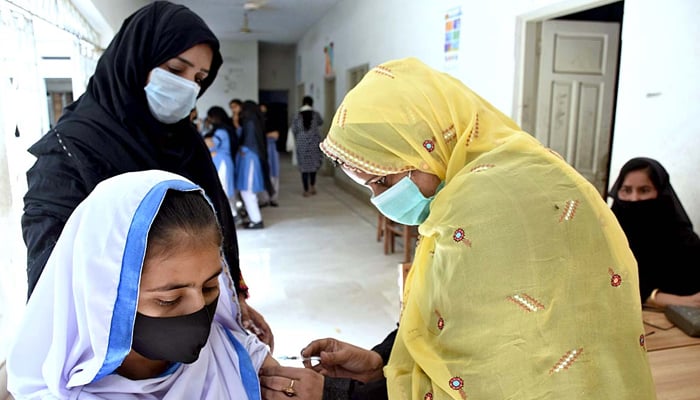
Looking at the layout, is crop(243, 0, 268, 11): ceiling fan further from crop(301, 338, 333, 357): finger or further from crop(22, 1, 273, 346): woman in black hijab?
crop(301, 338, 333, 357): finger

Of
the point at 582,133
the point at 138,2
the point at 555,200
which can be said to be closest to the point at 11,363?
the point at 555,200

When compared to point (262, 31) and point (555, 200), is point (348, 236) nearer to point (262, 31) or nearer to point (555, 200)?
point (555, 200)

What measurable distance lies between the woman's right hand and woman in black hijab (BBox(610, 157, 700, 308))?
4.23 ft

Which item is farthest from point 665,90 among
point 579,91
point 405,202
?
point 405,202

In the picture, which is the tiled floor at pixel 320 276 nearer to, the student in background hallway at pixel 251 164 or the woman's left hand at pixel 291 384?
the student in background hallway at pixel 251 164

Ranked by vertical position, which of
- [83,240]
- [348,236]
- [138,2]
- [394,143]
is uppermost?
[138,2]

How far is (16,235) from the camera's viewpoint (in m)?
1.93

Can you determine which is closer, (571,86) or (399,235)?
(571,86)

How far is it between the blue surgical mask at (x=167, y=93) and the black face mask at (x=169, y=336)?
79 centimetres

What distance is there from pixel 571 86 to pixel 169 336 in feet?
11.3

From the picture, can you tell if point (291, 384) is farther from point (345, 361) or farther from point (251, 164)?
point (251, 164)

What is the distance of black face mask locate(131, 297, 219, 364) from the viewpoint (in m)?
0.84

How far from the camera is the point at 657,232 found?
6.96ft

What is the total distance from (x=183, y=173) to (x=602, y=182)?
3.15 m
